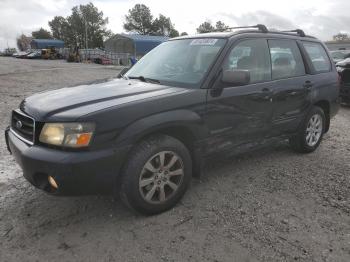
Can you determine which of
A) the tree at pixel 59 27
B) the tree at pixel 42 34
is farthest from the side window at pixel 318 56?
the tree at pixel 42 34

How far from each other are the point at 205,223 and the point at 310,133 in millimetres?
2708

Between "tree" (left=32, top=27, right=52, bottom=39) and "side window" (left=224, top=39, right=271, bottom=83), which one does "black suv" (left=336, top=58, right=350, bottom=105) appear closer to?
"side window" (left=224, top=39, right=271, bottom=83)

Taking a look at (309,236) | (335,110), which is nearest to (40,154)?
(309,236)

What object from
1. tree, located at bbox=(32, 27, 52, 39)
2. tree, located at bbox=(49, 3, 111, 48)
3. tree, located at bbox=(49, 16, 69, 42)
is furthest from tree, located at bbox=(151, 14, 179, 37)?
tree, located at bbox=(32, 27, 52, 39)

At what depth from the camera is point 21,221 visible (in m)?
3.12

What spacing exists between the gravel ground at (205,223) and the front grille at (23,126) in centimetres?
75

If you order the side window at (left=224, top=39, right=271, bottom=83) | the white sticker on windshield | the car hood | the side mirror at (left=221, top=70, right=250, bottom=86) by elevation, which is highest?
the white sticker on windshield

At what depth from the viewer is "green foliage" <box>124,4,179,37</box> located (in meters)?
84.9

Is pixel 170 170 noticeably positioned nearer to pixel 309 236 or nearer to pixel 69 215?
pixel 69 215

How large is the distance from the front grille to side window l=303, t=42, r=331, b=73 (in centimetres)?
375

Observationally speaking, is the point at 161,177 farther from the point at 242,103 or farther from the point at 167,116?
the point at 242,103

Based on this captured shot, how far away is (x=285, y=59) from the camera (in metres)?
4.45

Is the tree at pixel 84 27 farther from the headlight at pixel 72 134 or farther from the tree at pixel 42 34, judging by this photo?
the headlight at pixel 72 134

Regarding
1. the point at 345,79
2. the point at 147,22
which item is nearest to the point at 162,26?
the point at 147,22
